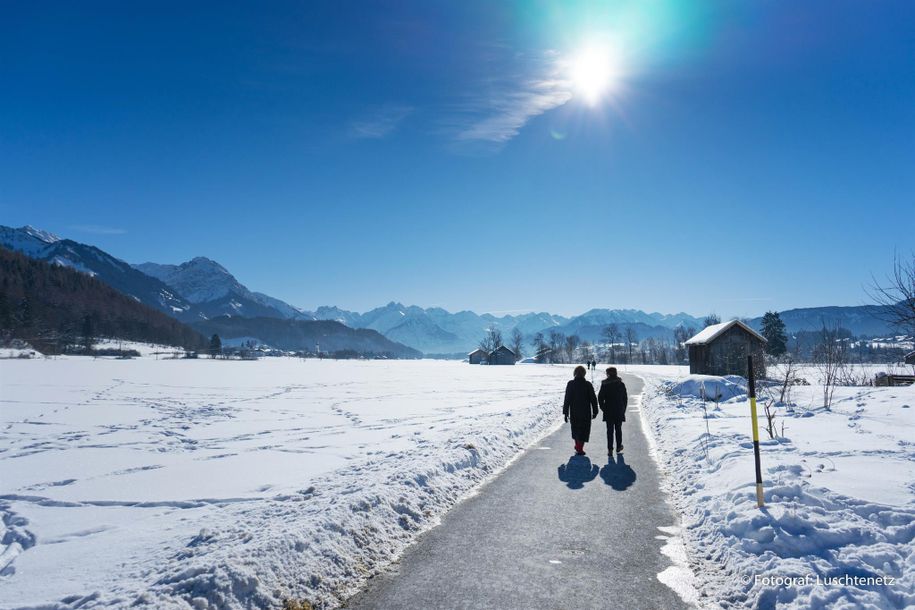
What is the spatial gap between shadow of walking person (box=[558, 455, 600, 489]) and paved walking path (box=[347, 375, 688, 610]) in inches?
1.5

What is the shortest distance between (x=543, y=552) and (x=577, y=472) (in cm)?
400

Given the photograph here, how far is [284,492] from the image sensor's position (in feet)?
26.0

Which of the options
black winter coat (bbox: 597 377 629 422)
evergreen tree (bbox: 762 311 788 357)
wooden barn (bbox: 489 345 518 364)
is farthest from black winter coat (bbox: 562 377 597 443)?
wooden barn (bbox: 489 345 518 364)

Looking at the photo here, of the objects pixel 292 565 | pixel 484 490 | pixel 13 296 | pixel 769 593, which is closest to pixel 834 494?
pixel 769 593

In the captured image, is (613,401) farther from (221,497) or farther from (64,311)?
(64,311)

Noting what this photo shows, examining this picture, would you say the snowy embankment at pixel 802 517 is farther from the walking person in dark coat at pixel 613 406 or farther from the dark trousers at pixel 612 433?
the walking person in dark coat at pixel 613 406

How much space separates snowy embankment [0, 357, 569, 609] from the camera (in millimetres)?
4574

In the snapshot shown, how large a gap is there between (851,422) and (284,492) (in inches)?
582

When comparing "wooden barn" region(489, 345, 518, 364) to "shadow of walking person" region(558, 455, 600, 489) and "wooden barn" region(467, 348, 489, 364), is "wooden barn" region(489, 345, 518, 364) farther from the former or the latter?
"shadow of walking person" region(558, 455, 600, 489)

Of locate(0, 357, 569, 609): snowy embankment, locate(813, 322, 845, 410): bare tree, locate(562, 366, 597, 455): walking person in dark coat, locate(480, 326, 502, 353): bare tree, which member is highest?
locate(480, 326, 502, 353): bare tree

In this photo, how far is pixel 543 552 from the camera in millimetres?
5402

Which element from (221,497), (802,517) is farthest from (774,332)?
(221,497)

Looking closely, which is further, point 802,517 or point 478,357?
point 478,357

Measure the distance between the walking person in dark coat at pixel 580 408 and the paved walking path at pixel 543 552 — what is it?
72.8 inches
